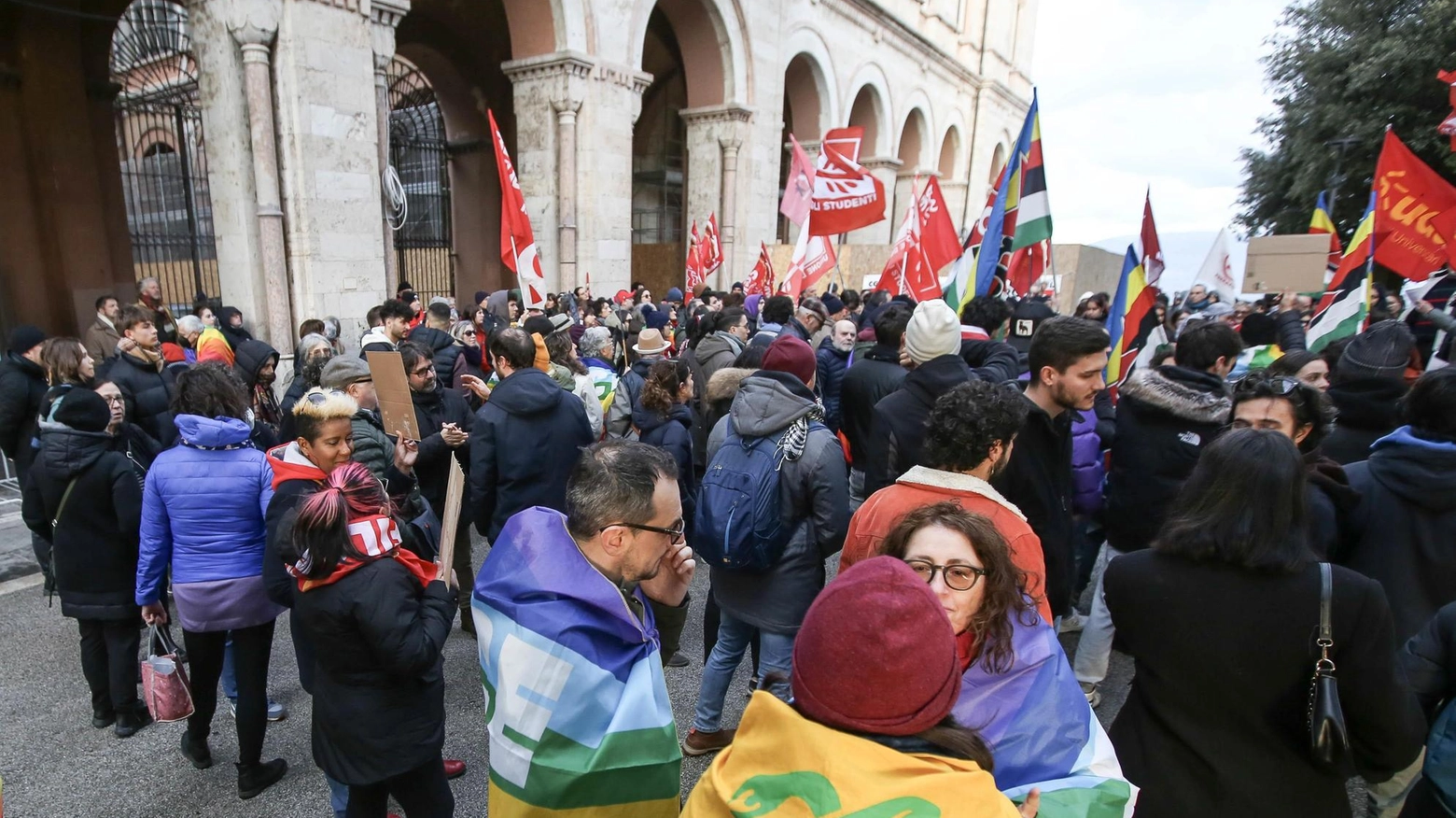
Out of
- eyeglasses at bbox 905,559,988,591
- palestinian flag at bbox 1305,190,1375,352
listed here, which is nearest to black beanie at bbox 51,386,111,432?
eyeglasses at bbox 905,559,988,591

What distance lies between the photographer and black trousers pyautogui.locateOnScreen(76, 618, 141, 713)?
11.2 feet

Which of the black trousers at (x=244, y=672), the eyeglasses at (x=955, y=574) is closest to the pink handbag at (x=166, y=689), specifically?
the black trousers at (x=244, y=672)

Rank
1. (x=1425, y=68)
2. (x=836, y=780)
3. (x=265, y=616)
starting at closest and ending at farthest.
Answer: (x=836, y=780)
(x=265, y=616)
(x=1425, y=68)

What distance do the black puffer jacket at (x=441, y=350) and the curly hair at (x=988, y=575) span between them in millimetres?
4378

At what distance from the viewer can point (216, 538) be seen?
2965mm

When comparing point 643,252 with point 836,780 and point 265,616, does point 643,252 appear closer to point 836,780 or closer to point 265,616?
point 265,616

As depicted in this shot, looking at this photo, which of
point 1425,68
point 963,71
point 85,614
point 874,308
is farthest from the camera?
point 963,71

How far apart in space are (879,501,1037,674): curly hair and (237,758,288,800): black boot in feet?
9.49

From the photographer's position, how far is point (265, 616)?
3045 mm

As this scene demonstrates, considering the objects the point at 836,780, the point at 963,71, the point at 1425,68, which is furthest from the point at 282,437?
the point at 963,71

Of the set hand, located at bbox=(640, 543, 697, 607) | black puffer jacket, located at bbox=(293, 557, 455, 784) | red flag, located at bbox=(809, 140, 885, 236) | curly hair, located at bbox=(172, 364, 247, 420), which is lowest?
black puffer jacket, located at bbox=(293, 557, 455, 784)

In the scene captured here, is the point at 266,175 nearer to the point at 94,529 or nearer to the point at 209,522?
the point at 94,529

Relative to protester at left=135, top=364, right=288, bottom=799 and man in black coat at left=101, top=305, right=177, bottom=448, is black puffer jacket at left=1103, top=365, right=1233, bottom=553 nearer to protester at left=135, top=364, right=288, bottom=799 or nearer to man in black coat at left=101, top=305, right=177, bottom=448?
protester at left=135, top=364, right=288, bottom=799

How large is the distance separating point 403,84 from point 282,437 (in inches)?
654
